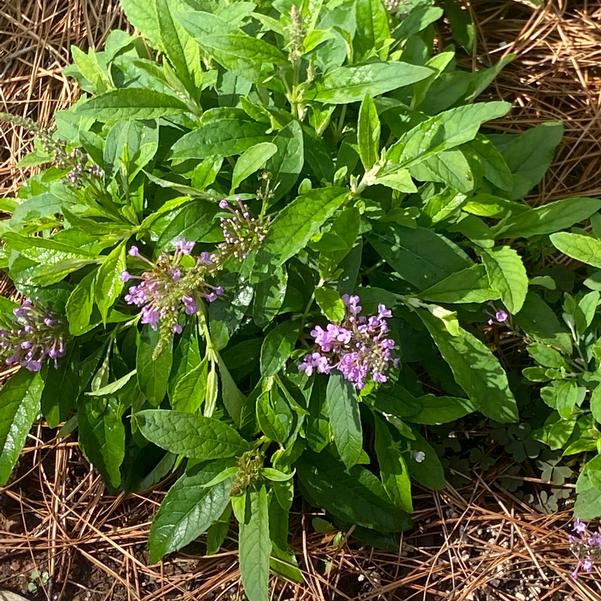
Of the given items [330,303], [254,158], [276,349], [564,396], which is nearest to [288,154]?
[254,158]

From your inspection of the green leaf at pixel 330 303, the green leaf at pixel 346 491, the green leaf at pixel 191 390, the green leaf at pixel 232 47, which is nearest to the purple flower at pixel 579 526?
the green leaf at pixel 346 491

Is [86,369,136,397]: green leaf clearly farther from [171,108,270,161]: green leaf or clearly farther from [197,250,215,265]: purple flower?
[171,108,270,161]: green leaf

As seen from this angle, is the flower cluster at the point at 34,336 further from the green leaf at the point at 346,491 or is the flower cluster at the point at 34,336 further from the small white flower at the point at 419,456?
the small white flower at the point at 419,456

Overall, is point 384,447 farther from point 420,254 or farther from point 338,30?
point 338,30

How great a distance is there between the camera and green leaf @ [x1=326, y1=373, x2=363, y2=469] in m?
1.65

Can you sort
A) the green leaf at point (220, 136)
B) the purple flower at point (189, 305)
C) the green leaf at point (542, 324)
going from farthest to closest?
the green leaf at point (542, 324) → the green leaf at point (220, 136) → the purple flower at point (189, 305)

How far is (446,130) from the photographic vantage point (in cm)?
146

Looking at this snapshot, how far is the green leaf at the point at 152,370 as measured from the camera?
5.52ft

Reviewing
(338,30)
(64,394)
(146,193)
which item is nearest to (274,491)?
(64,394)

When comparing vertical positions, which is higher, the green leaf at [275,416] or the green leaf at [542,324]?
the green leaf at [542,324]

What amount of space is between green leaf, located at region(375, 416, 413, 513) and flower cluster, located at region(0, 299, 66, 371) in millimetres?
834

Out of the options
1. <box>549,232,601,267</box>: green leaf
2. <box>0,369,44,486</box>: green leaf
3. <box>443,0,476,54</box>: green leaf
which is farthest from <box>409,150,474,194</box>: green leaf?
<box>0,369,44,486</box>: green leaf

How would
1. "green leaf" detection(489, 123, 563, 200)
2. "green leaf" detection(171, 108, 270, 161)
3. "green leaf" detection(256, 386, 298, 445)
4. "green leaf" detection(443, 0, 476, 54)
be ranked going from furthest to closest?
"green leaf" detection(443, 0, 476, 54)
"green leaf" detection(489, 123, 563, 200)
"green leaf" detection(256, 386, 298, 445)
"green leaf" detection(171, 108, 270, 161)

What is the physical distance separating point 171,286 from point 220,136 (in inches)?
16.1
